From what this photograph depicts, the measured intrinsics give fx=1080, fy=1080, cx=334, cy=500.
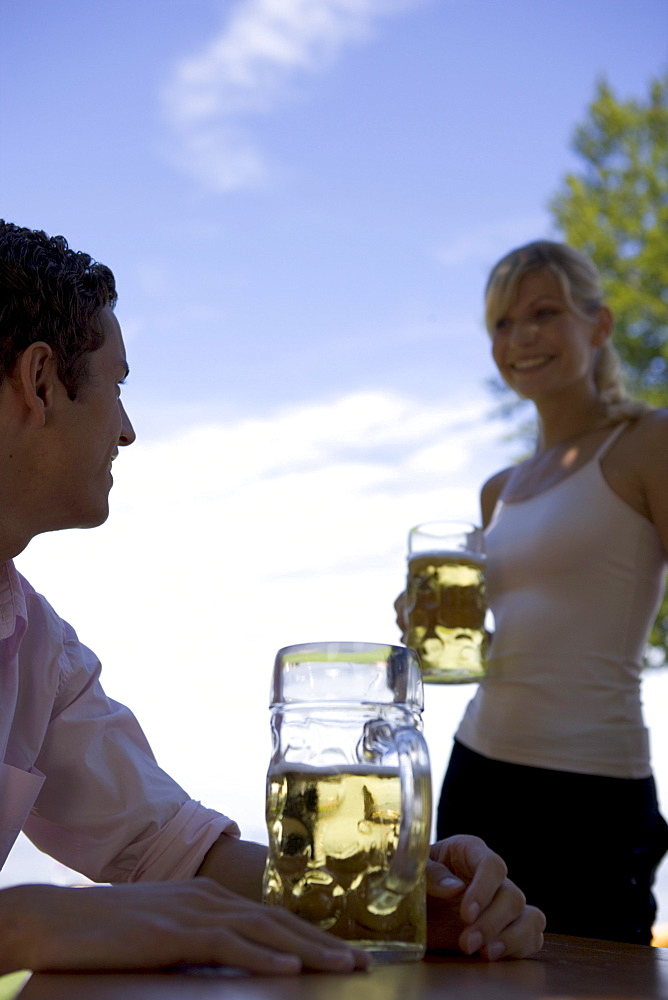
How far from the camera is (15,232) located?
4.07ft

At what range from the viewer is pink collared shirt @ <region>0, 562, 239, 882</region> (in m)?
1.06

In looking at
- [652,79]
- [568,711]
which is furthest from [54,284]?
[652,79]

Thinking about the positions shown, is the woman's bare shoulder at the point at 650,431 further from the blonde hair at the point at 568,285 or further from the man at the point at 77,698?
the man at the point at 77,698

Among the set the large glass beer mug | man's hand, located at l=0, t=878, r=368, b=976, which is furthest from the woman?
man's hand, located at l=0, t=878, r=368, b=976

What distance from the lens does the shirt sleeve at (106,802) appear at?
107cm

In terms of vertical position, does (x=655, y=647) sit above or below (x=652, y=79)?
below

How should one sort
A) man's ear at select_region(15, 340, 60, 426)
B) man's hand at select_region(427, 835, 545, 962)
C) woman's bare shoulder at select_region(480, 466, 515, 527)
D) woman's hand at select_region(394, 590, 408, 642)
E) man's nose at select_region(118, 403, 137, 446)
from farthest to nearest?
woman's bare shoulder at select_region(480, 466, 515, 527)
woman's hand at select_region(394, 590, 408, 642)
man's nose at select_region(118, 403, 137, 446)
man's ear at select_region(15, 340, 60, 426)
man's hand at select_region(427, 835, 545, 962)

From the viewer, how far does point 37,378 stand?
117 centimetres

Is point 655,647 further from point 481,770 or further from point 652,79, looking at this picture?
point 481,770

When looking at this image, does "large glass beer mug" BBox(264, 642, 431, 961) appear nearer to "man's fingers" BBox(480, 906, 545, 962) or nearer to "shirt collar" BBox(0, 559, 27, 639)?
"man's fingers" BBox(480, 906, 545, 962)

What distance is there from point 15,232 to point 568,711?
45.7 inches

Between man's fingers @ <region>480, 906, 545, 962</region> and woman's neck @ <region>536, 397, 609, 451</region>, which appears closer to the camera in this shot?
man's fingers @ <region>480, 906, 545, 962</region>

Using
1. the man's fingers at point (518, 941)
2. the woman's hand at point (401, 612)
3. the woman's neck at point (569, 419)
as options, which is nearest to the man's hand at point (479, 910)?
the man's fingers at point (518, 941)

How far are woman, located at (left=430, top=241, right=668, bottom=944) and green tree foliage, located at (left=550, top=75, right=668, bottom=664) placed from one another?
23.4ft
